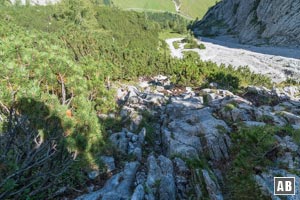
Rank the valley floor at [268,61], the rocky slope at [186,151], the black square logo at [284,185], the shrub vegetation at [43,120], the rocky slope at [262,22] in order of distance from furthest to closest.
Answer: the rocky slope at [262,22] → the valley floor at [268,61] → the rocky slope at [186,151] → the black square logo at [284,185] → the shrub vegetation at [43,120]

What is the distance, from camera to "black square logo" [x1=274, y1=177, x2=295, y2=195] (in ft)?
30.0

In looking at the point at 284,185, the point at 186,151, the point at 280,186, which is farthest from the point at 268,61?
the point at 280,186

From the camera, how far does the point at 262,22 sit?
7769 centimetres

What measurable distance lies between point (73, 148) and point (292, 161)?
29.9 ft

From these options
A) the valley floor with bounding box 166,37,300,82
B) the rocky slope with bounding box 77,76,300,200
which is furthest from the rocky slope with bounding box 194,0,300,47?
the rocky slope with bounding box 77,76,300,200

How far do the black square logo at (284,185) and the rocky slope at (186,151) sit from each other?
0.73 feet

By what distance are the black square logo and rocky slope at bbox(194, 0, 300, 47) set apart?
59.7 meters

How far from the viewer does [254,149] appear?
1217 centimetres

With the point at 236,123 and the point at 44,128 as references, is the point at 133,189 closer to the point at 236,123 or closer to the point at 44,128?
the point at 44,128

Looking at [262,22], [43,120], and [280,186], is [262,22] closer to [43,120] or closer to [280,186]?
[280,186]

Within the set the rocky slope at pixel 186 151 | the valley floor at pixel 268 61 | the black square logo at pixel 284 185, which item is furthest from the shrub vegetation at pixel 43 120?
the valley floor at pixel 268 61

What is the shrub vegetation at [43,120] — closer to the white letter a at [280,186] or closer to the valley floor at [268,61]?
the white letter a at [280,186]

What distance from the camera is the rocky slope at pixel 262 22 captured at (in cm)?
6397

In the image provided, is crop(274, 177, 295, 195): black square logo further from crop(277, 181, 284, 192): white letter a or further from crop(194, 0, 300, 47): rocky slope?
crop(194, 0, 300, 47): rocky slope
